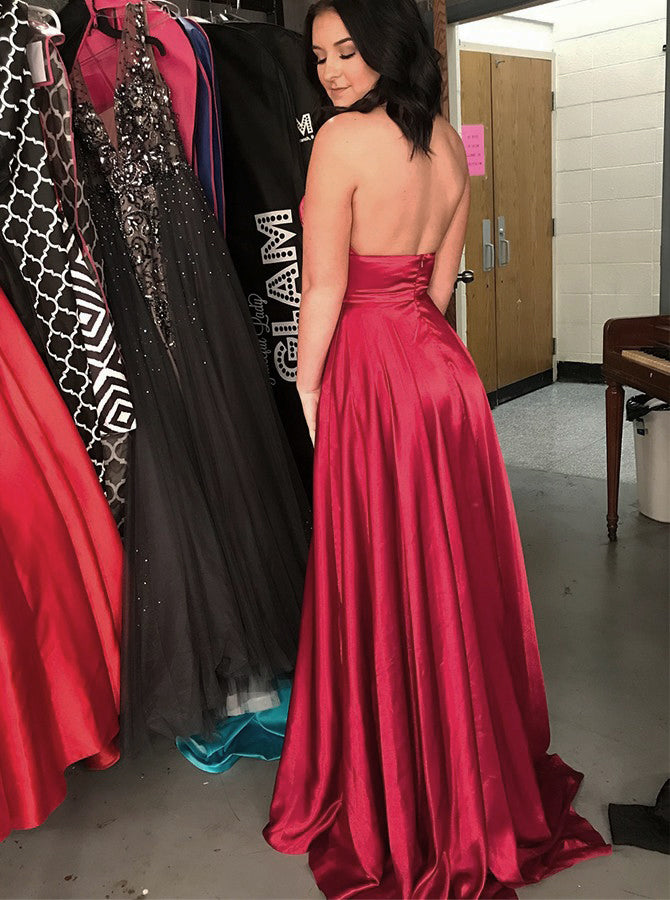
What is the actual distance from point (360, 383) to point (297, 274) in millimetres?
933

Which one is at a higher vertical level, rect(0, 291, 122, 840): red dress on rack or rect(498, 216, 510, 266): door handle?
rect(498, 216, 510, 266): door handle

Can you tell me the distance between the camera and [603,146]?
20.3ft

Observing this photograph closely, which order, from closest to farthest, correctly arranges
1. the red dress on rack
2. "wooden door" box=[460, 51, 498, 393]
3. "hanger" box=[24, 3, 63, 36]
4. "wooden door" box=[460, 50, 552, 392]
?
the red dress on rack → "hanger" box=[24, 3, 63, 36] → "wooden door" box=[460, 51, 498, 393] → "wooden door" box=[460, 50, 552, 392]

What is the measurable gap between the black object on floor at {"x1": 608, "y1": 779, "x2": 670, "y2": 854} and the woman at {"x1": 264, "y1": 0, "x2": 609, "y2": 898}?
0.11 metres

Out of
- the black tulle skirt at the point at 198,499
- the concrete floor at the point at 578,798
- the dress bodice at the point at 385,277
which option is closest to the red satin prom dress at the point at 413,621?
the dress bodice at the point at 385,277

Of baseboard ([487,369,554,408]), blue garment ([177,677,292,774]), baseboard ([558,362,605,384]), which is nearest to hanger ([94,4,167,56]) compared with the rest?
blue garment ([177,677,292,774])

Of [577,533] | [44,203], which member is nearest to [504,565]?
[44,203]

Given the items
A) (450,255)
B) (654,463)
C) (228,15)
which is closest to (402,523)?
(450,255)

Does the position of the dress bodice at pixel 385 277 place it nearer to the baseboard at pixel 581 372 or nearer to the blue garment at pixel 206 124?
the blue garment at pixel 206 124

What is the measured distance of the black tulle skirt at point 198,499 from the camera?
2.09m

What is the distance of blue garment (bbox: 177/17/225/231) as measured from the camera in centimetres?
231

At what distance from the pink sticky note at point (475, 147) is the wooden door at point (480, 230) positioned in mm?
38

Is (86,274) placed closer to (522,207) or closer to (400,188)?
(400,188)

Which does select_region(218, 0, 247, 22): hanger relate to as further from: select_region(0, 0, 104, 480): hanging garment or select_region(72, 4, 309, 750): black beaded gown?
select_region(0, 0, 104, 480): hanging garment
